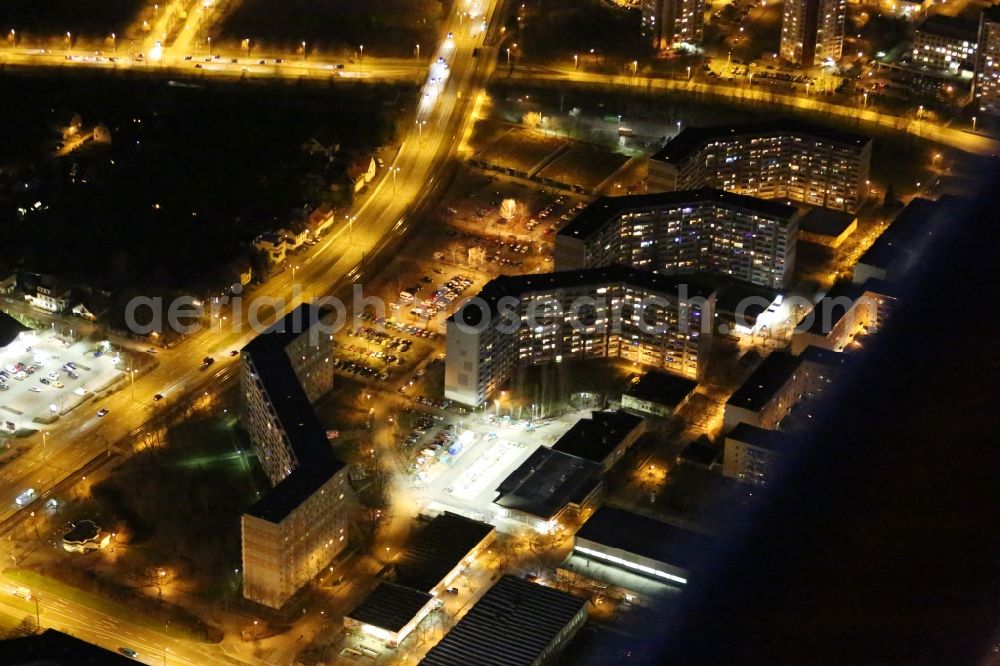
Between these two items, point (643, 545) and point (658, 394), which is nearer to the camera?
point (643, 545)

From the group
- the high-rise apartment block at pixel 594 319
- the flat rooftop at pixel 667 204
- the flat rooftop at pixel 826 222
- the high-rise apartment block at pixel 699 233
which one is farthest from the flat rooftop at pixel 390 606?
the flat rooftop at pixel 826 222

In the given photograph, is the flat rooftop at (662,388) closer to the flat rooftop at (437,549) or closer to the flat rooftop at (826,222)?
the flat rooftop at (437,549)

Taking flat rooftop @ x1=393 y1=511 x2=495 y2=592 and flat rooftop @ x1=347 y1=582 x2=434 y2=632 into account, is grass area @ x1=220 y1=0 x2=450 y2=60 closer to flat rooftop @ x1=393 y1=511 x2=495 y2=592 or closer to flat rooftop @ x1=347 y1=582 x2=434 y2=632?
flat rooftop @ x1=393 y1=511 x2=495 y2=592

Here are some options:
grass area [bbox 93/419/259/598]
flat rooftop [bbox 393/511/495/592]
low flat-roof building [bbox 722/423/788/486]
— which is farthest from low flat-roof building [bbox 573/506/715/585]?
grass area [bbox 93/419/259/598]

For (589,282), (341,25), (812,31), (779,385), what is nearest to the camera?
(779,385)

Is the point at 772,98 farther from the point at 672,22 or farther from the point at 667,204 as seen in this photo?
the point at 667,204

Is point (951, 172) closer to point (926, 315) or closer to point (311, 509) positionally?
point (926, 315)

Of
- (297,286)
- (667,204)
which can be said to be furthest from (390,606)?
(667,204)
